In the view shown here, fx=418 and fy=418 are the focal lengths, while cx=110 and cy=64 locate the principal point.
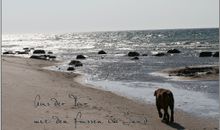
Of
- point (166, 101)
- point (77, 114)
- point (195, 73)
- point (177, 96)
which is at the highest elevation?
point (166, 101)

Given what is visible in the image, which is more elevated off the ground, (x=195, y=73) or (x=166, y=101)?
(x=166, y=101)

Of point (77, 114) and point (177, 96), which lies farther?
point (177, 96)

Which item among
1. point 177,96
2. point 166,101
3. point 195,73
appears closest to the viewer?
point 166,101

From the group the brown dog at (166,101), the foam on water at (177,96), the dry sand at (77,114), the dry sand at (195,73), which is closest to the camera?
the dry sand at (77,114)

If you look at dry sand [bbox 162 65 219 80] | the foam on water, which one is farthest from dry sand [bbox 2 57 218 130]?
dry sand [bbox 162 65 219 80]

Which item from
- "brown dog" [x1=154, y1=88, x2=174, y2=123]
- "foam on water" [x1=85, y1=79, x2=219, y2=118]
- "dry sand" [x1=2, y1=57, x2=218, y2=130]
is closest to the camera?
"dry sand" [x1=2, y1=57, x2=218, y2=130]

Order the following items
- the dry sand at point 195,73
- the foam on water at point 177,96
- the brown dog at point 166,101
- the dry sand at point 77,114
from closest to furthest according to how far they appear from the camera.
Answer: the dry sand at point 77,114 → the brown dog at point 166,101 → the foam on water at point 177,96 → the dry sand at point 195,73

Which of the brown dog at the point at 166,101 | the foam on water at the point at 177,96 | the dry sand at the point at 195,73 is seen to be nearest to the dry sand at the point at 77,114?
the brown dog at the point at 166,101

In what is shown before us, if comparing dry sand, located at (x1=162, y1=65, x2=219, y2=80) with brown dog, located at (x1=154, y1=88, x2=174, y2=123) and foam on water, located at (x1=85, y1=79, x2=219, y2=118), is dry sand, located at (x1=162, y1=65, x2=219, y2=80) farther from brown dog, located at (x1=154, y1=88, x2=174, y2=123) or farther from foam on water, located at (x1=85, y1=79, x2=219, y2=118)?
brown dog, located at (x1=154, y1=88, x2=174, y2=123)

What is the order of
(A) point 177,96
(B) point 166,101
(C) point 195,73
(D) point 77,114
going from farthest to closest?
(C) point 195,73 < (A) point 177,96 < (B) point 166,101 < (D) point 77,114

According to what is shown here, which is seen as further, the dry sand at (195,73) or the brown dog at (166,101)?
the dry sand at (195,73)

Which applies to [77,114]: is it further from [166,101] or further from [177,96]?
[177,96]

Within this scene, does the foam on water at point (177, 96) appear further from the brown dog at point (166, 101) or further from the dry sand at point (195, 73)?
the dry sand at point (195, 73)

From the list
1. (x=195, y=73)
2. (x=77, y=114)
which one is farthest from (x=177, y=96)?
(x=195, y=73)
